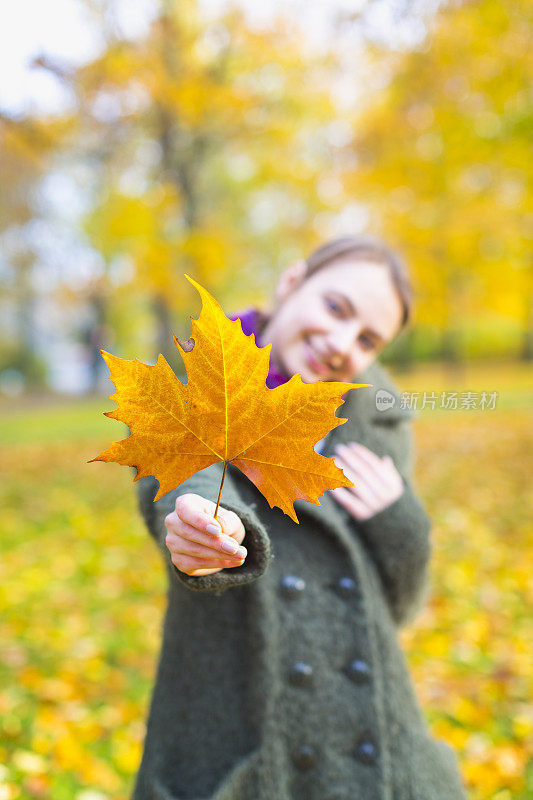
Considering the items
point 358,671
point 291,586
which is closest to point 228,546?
point 291,586

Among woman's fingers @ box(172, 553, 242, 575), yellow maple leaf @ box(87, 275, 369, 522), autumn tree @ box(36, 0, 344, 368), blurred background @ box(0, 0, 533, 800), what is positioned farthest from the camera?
autumn tree @ box(36, 0, 344, 368)

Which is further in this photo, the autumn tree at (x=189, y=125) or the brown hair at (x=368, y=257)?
the autumn tree at (x=189, y=125)

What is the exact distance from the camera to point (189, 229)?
737cm

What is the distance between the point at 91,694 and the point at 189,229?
580 cm

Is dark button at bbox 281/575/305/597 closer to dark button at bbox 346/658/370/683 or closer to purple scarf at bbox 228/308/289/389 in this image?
dark button at bbox 346/658/370/683

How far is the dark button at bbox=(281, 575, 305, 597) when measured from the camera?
3.89ft

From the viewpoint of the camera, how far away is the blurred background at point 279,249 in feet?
8.63

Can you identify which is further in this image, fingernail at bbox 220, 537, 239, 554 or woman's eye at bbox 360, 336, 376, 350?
woman's eye at bbox 360, 336, 376, 350

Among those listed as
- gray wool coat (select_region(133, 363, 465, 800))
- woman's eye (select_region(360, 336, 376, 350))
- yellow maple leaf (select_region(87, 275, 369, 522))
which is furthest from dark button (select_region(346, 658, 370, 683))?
woman's eye (select_region(360, 336, 376, 350))

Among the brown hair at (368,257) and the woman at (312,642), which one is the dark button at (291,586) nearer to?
the woman at (312,642)

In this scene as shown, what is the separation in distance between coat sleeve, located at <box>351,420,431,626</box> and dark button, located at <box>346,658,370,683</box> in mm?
224

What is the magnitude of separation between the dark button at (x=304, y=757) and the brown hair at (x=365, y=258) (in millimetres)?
934

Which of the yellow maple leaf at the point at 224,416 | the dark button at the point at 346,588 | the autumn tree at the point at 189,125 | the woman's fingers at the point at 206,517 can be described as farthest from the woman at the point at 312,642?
the autumn tree at the point at 189,125

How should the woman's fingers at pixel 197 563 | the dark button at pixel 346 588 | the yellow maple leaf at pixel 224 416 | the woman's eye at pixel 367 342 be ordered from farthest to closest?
1. the woman's eye at pixel 367 342
2. the dark button at pixel 346 588
3. the woman's fingers at pixel 197 563
4. the yellow maple leaf at pixel 224 416
